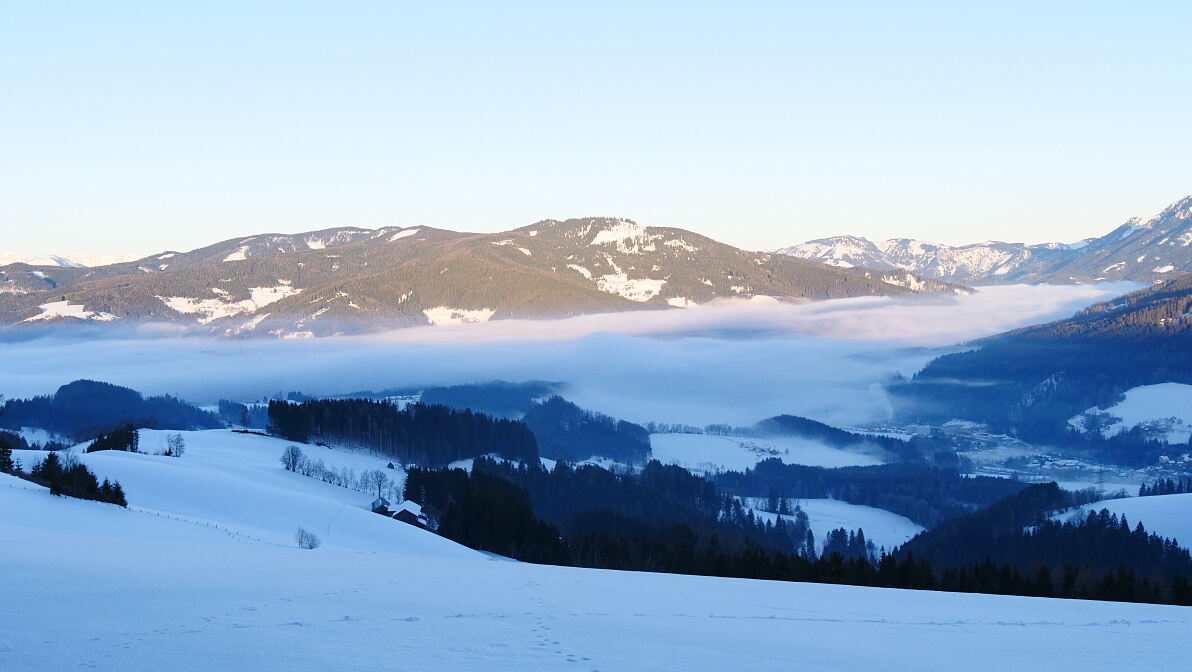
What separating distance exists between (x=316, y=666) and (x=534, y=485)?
465ft

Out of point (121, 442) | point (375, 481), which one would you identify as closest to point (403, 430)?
point (375, 481)

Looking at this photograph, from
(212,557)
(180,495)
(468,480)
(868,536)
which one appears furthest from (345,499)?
(868,536)

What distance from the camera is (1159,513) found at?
120m

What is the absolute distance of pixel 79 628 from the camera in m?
15.3

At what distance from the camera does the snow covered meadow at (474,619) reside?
49.5 feet

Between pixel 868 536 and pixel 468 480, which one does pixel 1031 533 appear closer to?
pixel 868 536

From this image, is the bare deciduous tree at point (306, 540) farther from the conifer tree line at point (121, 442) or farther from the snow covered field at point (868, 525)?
the snow covered field at point (868, 525)

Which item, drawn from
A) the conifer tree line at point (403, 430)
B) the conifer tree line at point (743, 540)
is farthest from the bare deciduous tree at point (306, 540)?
the conifer tree line at point (403, 430)

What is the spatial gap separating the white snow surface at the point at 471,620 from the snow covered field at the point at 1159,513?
303ft

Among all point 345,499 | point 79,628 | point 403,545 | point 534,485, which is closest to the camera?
point 79,628

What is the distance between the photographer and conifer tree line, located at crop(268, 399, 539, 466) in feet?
482

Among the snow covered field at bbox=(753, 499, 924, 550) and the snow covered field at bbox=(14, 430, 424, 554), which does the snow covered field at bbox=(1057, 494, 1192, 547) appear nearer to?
the snow covered field at bbox=(753, 499, 924, 550)

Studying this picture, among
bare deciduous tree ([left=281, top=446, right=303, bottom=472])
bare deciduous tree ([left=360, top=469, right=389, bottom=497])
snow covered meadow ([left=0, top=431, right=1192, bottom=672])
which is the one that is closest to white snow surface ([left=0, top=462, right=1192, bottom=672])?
snow covered meadow ([left=0, top=431, right=1192, bottom=672])

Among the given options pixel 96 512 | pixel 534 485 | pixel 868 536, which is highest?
pixel 96 512
